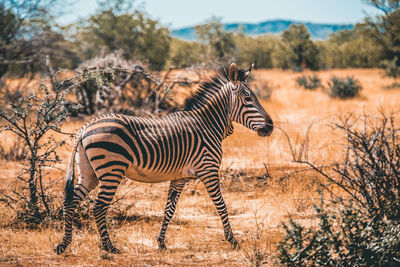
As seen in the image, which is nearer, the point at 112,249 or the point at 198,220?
the point at 112,249

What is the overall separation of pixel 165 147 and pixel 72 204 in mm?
1271

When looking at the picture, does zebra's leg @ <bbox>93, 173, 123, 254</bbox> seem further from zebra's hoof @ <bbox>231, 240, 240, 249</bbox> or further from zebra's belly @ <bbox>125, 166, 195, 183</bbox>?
zebra's hoof @ <bbox>231, 240, 240, 249</bbox>

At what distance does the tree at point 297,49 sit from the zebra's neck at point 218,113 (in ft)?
108

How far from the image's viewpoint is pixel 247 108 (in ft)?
16.9

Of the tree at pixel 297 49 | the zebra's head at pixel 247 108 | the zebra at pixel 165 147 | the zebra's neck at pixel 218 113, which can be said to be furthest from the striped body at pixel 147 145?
the tree at pixel 297 49

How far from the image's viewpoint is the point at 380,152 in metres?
4.42

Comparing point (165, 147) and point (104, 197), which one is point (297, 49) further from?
point (104, 197)

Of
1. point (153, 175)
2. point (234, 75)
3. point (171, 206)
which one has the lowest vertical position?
point (171, 206)

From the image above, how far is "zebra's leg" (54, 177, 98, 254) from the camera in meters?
4.42

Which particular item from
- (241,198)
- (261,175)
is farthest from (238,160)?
(241,198)

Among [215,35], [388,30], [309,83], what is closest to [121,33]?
[215,35]

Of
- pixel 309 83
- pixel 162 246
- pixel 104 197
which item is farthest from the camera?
pixel 309 83

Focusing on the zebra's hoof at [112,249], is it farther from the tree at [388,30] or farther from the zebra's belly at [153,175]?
the tree at [388,30]

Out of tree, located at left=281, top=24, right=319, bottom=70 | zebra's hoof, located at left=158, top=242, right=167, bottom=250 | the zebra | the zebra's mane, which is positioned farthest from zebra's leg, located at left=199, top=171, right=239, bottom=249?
tree, located at left=281, top=24, right=319, bottom=70
